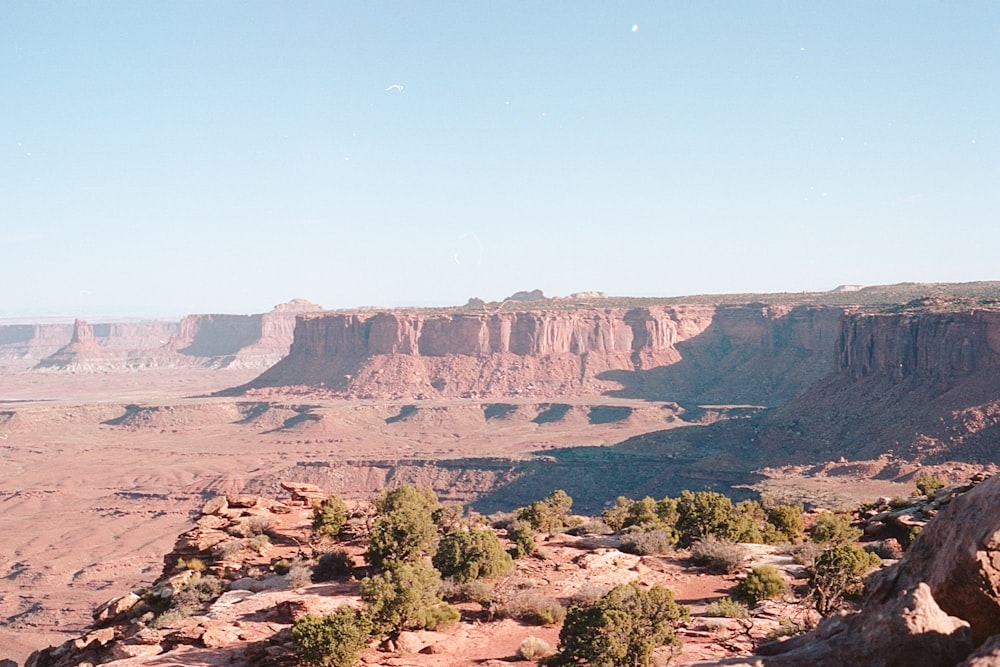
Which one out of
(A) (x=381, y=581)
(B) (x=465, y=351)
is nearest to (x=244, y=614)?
(A) (x=381, y=581)

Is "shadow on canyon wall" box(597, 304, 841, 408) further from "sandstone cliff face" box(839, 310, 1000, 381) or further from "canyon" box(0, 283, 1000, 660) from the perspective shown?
"sandstone cliff face" box(839, 310, 1000, 381)

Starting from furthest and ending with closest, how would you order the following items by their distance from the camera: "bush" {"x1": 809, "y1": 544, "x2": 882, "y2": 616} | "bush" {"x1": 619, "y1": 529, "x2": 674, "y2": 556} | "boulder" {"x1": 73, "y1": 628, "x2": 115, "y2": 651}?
"bush" {"x1": 619, "y1": 529, "x2": 674, "y2": 556} < "boulder" {"x1": 73, "y1": 628, "x2": 115, "y2": 651} < "bush" {"x1": 809, "y1": 544, "x2": 882, "y2": 616}

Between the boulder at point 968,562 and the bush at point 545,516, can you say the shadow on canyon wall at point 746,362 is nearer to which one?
the bush at point 545,516

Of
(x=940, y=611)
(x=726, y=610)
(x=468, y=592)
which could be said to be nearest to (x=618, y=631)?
(x=726, y=610)

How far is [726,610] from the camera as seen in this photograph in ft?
56.3

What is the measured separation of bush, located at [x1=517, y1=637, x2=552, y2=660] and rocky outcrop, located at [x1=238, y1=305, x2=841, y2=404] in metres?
114

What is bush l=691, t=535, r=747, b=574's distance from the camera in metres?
21.8

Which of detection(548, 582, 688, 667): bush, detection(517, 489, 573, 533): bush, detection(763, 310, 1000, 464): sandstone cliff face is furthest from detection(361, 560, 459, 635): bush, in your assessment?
detection(763, 310, 1000, 464): sandstone cliff face

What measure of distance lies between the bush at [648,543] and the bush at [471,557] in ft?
15.0

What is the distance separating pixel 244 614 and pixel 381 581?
170 inches

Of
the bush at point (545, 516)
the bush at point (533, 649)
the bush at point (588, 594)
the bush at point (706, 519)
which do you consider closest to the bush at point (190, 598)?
the bush at point (533, 649)

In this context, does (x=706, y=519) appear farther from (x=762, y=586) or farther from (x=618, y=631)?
(x=618, y=631)

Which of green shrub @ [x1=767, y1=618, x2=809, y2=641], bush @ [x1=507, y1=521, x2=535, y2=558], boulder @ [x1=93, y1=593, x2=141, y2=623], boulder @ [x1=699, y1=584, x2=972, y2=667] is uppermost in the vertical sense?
boulder @ [x1=699, y1=584, x2=972, y2=667]

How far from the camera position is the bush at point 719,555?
71.4ft
